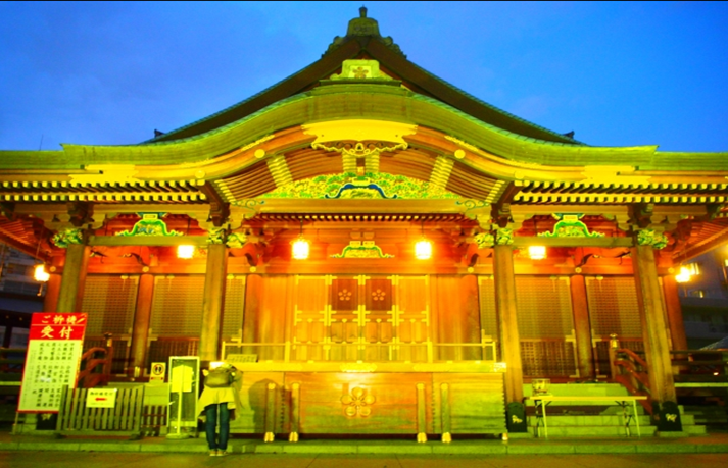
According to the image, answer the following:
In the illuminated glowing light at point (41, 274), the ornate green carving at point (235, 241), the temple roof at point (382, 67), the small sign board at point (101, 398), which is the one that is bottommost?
the small sign board at point (101, 398)

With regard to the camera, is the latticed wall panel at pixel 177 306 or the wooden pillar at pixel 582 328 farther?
the latticed wall panel at pixel 177 306

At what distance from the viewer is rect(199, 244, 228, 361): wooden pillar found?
962 cm

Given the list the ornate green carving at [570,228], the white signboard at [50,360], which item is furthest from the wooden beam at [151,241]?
the ornate green carving at [570,228]

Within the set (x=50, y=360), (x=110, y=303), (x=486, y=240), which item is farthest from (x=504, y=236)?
(x=110, y=303)

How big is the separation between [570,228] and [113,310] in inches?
472

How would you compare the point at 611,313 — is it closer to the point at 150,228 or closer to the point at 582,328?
the point at 582,328

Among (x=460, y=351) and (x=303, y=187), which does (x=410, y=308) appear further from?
(x=303, y=187)

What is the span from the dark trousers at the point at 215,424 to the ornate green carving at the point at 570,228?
747 cm

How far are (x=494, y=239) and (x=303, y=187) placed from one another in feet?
14.1

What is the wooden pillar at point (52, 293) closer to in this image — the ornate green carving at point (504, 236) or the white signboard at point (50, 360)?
the white signboard at point (50, 360)

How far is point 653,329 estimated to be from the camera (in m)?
9.92

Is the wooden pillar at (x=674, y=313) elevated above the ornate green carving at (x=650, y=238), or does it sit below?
below

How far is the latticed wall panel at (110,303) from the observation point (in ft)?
43.9

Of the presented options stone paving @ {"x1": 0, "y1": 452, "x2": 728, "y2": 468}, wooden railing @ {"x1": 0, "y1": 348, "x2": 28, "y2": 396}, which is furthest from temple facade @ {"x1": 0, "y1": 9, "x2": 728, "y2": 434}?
wooden railing @ {"x1": 0, "y1": 348, "x2": 28, "y2": 396}
